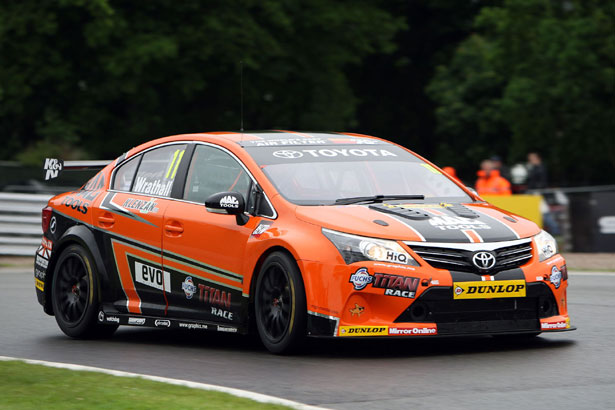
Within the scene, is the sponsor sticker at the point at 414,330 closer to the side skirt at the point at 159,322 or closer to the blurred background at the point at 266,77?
the side skirt at the point at 159,322

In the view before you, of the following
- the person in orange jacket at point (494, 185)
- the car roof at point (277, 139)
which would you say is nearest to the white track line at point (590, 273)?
the person in orange jacket at point (494, 185)


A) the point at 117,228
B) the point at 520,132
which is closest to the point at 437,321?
the point at 117,228

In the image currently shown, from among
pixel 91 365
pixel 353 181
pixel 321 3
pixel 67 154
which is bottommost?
pixel 91 365

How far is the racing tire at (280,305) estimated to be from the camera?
27.2 ft

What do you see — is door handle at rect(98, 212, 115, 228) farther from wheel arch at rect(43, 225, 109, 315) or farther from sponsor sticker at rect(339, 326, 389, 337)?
sponsor sticker at rect(339, 326, 389, 337)

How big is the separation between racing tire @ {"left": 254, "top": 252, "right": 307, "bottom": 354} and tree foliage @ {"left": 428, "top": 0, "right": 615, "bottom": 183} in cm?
3223

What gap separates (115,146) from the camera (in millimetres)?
41031

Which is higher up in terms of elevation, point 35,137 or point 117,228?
point 35,137

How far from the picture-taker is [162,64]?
3728 cm

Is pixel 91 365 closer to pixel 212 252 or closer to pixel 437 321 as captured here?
pixel 212 252

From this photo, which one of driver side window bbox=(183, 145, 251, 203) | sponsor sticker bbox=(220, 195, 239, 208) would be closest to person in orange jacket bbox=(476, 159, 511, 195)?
driver side window bbox=(183, 145, 251, 203)

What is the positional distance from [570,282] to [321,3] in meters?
27.1

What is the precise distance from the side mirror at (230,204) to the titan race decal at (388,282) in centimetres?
118

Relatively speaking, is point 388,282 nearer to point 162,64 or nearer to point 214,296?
point 214,296
